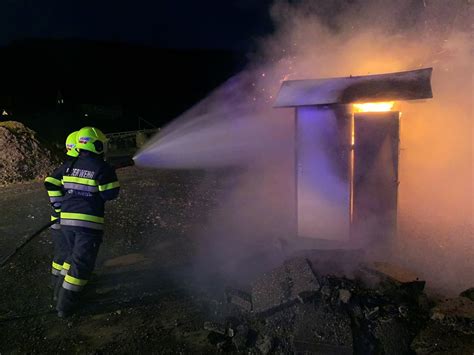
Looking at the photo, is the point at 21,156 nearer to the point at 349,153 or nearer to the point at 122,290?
the point at 122,290

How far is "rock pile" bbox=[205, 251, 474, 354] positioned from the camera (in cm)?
359

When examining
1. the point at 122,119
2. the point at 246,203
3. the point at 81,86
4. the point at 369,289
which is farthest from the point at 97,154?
the point at 81,86

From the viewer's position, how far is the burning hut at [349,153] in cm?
566

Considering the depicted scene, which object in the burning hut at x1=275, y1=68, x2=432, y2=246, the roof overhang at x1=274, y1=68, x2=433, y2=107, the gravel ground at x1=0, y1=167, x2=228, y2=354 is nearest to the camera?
the gravel ground at x1=0, y1=167, x2=228, y2=354

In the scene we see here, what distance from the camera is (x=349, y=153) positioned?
5934mm

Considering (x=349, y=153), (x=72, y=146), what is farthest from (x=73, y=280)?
(x=349, y=153)

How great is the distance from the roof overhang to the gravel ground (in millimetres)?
3147

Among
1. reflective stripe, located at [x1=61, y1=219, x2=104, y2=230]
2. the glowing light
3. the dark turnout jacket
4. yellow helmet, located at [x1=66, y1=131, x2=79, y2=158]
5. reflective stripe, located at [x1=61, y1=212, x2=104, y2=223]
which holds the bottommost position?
reflective stripe, located at [x1=61, y1=219, x2=104, y2=230]

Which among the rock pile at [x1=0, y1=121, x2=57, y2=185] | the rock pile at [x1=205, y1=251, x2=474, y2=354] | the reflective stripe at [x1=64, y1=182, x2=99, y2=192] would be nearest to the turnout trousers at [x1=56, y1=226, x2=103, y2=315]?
the reflective stripe at [x1=64, y1=182, x2=99, y2=192]

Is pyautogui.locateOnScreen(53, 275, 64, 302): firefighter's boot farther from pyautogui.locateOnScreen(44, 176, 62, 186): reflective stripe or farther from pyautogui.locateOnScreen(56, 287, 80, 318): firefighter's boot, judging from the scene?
pyautogui.locateOnScreen(44, 176, 62, 186): reflective stripe

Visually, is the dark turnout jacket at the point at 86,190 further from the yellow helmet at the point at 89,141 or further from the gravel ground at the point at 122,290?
the gravel ground at the point at 122,290

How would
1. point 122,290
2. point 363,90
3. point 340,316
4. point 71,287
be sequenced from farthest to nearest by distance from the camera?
point 363,90 < point 122,290 < point 71,287 < point 340,316

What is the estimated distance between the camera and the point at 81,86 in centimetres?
4059

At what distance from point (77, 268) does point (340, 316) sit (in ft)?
9.63
